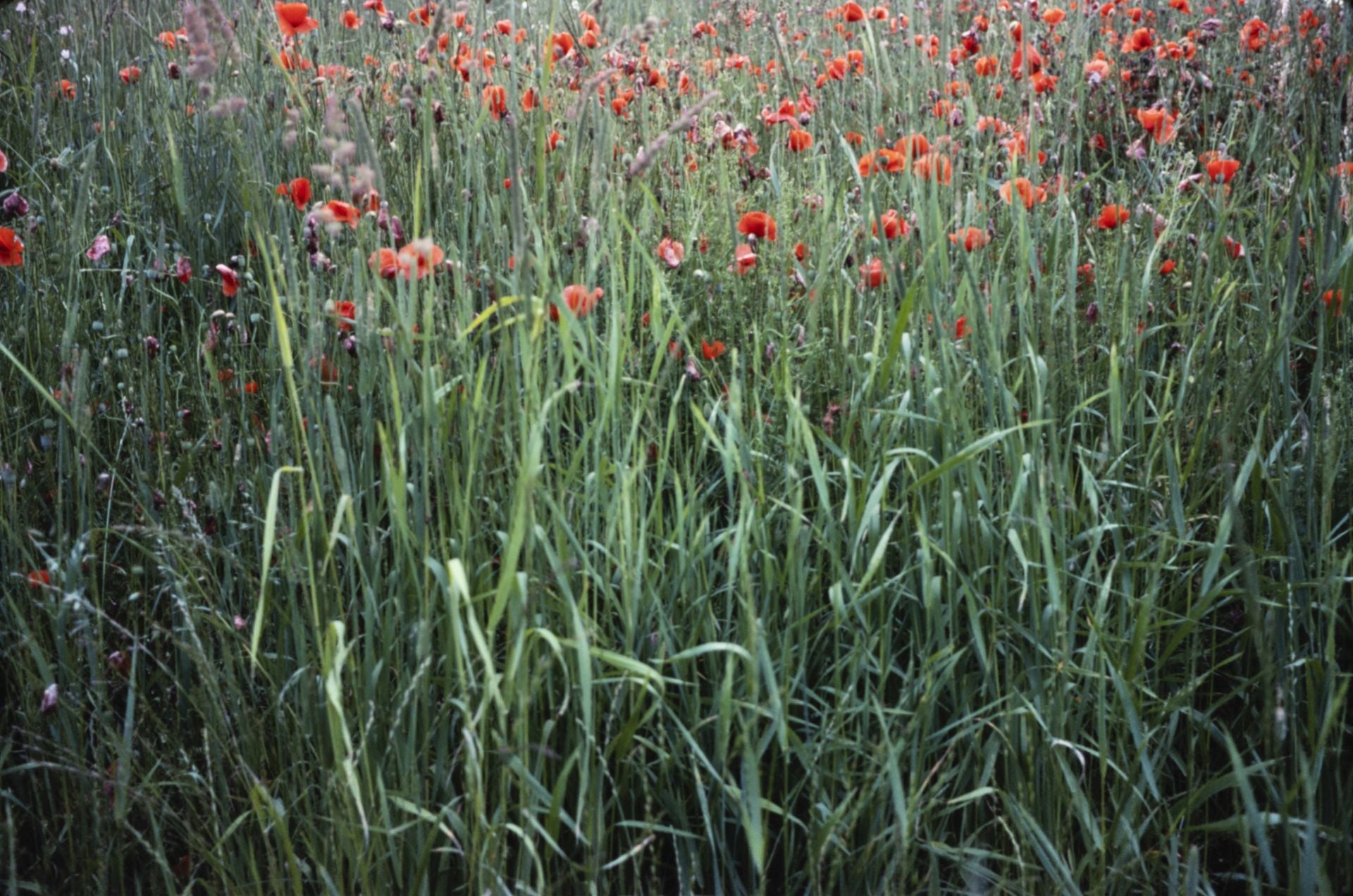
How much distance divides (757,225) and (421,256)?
0.77 m

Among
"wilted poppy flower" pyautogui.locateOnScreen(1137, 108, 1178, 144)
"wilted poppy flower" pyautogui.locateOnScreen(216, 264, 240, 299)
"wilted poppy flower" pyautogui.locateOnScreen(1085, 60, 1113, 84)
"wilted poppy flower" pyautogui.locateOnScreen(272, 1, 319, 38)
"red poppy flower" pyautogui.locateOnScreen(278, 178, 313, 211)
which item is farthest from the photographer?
"wilted poppy flower" pyautogui.locateOnScreen(1085, 60, 1113, 84)

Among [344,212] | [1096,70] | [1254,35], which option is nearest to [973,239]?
[344,212]

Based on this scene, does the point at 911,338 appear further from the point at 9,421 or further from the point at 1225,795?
the point at 9,421

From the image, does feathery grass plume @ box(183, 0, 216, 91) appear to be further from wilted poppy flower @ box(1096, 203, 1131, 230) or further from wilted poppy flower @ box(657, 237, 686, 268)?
wilted poppy flower @ box(1096, 203, 1131, 230)

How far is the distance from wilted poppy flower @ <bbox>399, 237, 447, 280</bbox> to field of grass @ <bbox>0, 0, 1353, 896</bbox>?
1 centimetres

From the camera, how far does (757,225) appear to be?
1.94m

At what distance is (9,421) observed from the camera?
1.86 m

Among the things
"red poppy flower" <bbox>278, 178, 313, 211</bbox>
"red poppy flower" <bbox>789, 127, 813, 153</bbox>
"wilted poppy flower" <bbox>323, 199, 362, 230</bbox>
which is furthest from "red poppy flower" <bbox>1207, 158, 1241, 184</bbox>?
"red poppy flower" <bbox>278, 178, 313, 211</bbox>

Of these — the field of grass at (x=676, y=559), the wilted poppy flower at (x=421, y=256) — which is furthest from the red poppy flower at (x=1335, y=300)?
the wilted poppy flower at (x=421, y=256)

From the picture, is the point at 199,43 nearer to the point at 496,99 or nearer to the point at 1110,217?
the point at 496,99

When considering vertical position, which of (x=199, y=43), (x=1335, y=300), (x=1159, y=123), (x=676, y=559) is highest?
(x=199, y=43)

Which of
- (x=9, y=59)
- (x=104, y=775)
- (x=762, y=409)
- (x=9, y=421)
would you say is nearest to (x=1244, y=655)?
(x=762, y=409)

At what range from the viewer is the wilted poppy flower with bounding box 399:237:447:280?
3.59ft

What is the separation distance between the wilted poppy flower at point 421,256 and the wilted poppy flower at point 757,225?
0.70 metres
